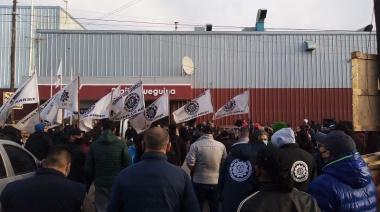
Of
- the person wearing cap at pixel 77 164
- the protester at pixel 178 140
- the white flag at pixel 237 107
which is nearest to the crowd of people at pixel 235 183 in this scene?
the person wearing cap at pixel 77 164

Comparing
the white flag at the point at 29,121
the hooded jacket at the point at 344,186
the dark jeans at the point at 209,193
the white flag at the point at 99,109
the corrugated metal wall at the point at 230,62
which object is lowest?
the dark jeans at the point at 209,193

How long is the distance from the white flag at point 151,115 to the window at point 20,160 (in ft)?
22.4

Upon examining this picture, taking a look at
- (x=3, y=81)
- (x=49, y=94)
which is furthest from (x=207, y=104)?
(x=3, y=81)

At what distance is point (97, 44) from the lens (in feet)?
95.3

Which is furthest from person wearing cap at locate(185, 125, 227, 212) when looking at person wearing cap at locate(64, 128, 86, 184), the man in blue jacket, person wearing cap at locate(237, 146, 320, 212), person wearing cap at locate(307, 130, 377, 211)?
person wearing cap at locate(237, 146, 320, 212)

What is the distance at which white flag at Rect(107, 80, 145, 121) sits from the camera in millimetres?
13469

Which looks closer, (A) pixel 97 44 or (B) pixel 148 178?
(B) pixel 148 178

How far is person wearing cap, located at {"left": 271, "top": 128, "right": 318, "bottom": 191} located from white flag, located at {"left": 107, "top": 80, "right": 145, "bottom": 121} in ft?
26.2

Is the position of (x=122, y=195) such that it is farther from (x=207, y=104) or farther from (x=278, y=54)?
(x=278, y=54)

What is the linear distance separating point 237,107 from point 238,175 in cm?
1182

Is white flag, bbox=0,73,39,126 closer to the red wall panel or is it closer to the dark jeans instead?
the dark jeans

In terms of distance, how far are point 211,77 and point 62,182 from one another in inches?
A: 1005

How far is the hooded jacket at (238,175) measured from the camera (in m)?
5.64

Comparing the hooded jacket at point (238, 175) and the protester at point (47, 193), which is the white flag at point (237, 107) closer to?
the hooded jacket at point (238, 175)
